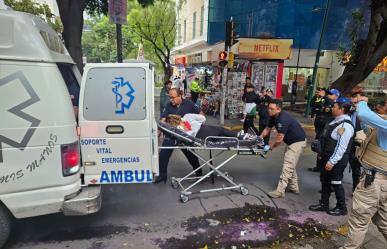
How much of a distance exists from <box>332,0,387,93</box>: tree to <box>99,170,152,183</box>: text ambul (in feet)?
37.7

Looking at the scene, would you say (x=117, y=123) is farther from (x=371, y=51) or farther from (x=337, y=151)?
(x=371, y=51)

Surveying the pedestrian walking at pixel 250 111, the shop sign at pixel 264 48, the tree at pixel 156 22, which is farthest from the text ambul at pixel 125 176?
the tree at pixel 156 22

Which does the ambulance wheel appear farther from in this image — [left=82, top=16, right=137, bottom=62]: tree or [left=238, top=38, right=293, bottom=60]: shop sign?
[left=82, top=16, right=137, bottom=62]: tree

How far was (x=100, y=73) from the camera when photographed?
381cm

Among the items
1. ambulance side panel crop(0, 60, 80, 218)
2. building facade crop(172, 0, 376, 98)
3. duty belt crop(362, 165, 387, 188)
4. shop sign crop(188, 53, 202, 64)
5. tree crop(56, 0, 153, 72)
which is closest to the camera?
ambulance side panel crop(0, 60, 80, 218)

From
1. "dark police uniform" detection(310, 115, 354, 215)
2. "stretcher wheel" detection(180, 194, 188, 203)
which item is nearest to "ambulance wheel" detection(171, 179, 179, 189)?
"stretcher wheel" detection(180, 194, 188, 203)

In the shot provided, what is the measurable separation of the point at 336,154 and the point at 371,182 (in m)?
1.14

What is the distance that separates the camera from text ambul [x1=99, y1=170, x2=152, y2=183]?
393 centimetres

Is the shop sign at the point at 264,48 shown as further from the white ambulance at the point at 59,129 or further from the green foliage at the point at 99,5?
the white ambulance at the point at 59,129

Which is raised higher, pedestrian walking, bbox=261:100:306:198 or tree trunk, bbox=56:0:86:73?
tree trunk, bbox=56:0:86:73

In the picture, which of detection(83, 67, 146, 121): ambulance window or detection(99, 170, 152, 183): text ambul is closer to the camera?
detection(83, 67, 146, 121): ambulance window

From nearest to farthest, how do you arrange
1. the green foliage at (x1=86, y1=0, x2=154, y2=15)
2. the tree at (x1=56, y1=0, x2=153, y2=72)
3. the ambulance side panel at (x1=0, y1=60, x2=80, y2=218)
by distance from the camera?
1. the ambulance side panel at (x1=0, y1=60, x2=80, y2=218)
2. the tree at (x1=56, y1=0, x2=153, y2=72)
3. the green foliage at (x1=86, y1=0, x2=154, y2=15)

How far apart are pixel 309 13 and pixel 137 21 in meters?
14.3

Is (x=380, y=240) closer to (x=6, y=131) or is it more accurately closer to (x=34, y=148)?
(x=34, y=148)
